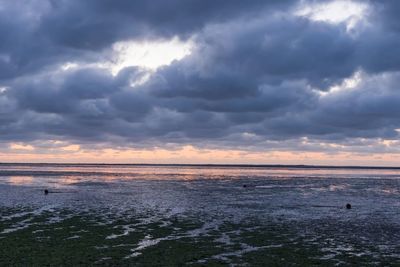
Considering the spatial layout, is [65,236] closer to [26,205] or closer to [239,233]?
[239,233]

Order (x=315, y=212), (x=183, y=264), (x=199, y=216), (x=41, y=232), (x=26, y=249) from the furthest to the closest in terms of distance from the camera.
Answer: (x=315, y=212)
(x=199, y=216)
(x=41, y=232)
(x=26, y=249)
(x=183, y=264)

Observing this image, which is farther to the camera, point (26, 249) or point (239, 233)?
point (239, 233)

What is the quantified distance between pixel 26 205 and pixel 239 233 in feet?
88.7

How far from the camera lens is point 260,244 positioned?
91.1 feet

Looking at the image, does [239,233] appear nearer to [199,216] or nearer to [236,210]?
[199,216]

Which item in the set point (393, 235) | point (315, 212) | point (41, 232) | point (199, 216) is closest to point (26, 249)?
point (41, 232)

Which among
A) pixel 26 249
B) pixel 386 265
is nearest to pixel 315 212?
pixel 386 265

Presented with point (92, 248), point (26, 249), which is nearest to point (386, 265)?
point (92, 248)

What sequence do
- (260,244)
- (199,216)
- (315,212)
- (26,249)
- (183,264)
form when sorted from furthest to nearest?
(315,212) → (199,216) → (260,244) → (26,249) → (183,264)

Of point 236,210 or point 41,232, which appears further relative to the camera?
point 236,210

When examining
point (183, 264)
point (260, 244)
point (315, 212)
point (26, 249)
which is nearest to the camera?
point (183, 264)

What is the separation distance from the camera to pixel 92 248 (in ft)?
84.1

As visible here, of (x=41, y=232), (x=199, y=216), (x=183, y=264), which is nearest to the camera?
(x=183, y=264)

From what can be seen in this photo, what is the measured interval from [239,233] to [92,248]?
35.2ft
